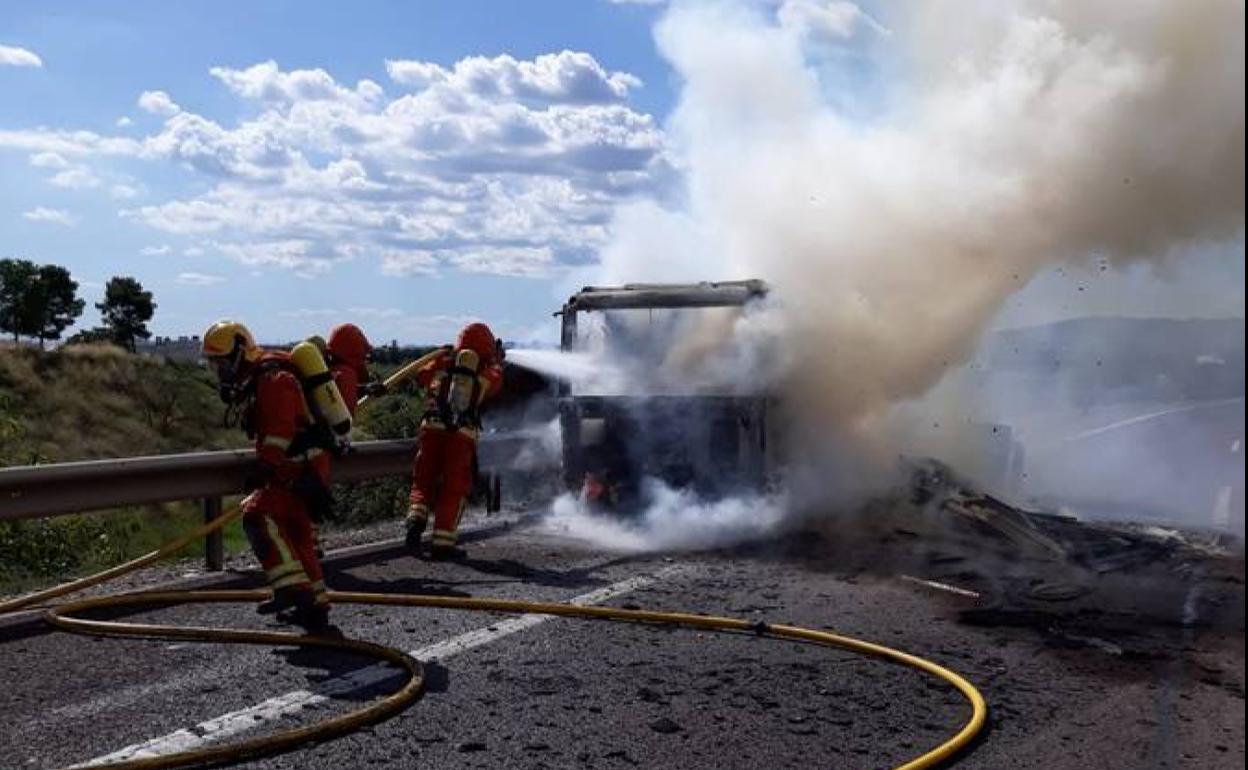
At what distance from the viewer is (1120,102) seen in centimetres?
936

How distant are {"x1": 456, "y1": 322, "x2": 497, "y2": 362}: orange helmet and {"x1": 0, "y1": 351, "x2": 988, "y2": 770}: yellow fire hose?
8.04 feet

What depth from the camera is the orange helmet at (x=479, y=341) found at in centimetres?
945

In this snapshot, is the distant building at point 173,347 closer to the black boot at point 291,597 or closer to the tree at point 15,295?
the tree at point 15,295

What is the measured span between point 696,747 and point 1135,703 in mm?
2062

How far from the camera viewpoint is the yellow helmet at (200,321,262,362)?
6.41 m

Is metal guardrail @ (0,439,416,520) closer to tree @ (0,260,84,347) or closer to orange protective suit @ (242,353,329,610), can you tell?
orange protective suit @ (242,353,329,610)

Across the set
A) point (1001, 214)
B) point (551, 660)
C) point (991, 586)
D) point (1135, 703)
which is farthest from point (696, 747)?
point (1001, 214)

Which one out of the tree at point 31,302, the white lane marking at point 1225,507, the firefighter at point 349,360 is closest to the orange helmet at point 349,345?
the firefighter at point 349,360

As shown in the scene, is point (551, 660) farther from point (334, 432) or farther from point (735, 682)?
point (334, 432)

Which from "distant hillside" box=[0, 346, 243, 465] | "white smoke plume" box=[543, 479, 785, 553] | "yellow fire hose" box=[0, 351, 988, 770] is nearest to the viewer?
"yellow fire hose" box=[0, 351, 988, 770]

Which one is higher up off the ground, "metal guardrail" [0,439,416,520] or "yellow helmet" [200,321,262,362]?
"yellow helmet" [200,321,262,362]

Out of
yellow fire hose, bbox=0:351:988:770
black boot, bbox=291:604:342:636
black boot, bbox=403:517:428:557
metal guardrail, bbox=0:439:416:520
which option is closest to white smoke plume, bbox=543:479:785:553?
black boot, bbox=403:517:428:557

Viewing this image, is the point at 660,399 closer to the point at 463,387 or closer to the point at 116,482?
the point at 463,387

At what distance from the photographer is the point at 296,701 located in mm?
4859
